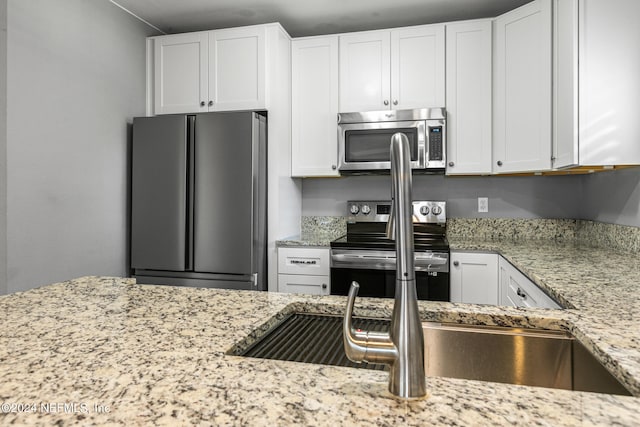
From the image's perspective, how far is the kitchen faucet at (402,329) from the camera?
60 centimetres

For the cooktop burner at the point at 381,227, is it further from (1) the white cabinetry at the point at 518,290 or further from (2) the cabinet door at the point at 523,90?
(2) the cabinet door at the point at 523,90

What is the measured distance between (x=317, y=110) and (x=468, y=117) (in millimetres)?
1124

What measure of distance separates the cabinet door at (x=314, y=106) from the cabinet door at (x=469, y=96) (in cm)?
86

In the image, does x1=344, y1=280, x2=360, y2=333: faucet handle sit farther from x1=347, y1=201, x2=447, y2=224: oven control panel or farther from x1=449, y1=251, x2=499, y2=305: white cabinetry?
x1=347, y1=201, x2=447, y2=224: oven control panel

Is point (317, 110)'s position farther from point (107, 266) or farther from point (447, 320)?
point (447, 320)

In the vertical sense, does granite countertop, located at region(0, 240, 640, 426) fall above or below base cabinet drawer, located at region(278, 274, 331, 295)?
above

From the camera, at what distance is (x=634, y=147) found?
6.64 feet

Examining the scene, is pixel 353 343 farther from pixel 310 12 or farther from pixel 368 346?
pixel 310 12

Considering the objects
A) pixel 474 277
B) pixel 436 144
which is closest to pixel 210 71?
pixel 436 144

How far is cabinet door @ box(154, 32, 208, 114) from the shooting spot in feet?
10.3

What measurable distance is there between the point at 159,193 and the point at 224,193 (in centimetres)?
48

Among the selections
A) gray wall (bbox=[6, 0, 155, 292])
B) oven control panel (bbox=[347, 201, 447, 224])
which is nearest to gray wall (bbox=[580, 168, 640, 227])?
oven control panel (bbox=[347, 201, 447, 224])

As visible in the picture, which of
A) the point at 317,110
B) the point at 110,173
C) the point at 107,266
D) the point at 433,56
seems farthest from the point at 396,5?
the point at 107,266

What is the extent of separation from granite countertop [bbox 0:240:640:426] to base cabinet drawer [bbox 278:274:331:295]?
1737mm
